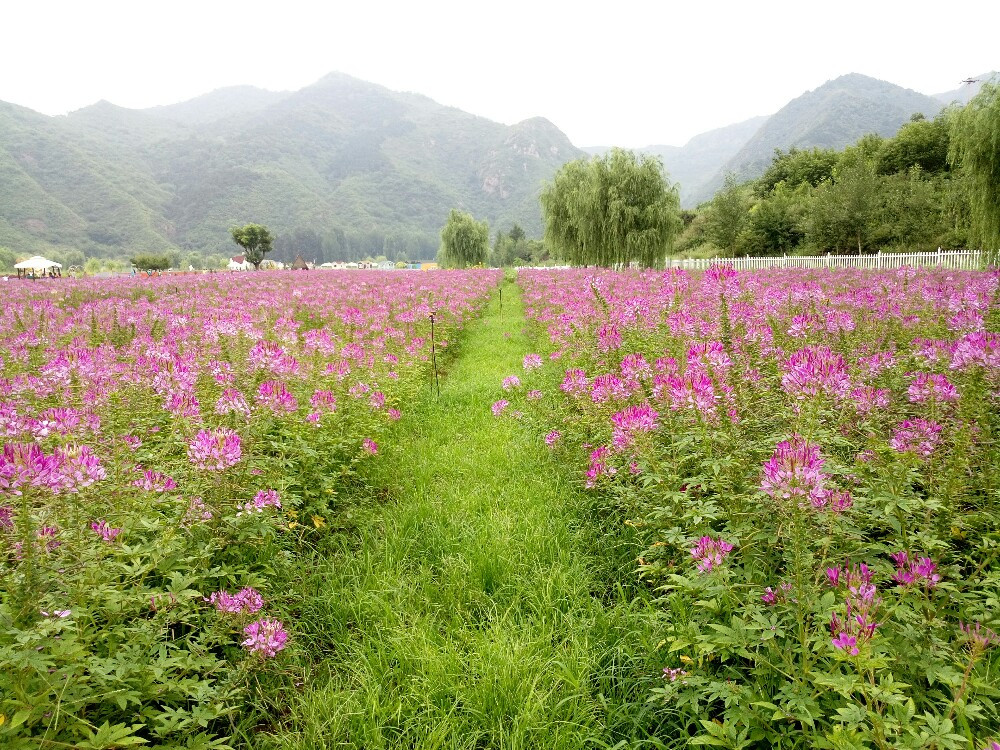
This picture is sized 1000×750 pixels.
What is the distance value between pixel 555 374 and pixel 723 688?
17.9 feet

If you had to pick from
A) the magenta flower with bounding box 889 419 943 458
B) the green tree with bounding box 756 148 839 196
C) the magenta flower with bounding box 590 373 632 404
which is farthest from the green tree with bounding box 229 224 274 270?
the magenta flower with bounding box 889 419 943 458

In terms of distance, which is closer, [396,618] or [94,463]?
[94,463]

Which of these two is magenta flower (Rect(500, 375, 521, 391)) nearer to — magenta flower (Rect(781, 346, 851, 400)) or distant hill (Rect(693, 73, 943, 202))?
magenta flower (Rect(781, 346, 851, 400))

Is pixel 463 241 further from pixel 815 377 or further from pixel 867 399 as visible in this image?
pixel 815 377

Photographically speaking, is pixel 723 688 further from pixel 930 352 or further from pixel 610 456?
pixel 930 352

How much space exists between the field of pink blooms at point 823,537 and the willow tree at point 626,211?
1947 cm

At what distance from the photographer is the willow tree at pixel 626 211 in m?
21.9

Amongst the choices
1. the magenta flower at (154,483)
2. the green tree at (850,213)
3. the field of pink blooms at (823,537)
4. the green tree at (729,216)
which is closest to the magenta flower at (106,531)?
the magenta flower at (154,483)

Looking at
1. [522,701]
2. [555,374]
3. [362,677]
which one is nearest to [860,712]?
[522,701]

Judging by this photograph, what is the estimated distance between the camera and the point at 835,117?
12262cm

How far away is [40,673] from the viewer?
4.73 ft

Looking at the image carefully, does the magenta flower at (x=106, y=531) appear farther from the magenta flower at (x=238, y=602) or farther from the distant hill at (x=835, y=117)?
the distant hill at (x=835, y=117)

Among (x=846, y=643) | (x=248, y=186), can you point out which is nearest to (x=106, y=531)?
(x=846, y=643)

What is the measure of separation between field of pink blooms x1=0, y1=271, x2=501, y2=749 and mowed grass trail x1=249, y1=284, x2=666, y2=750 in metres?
0.34
